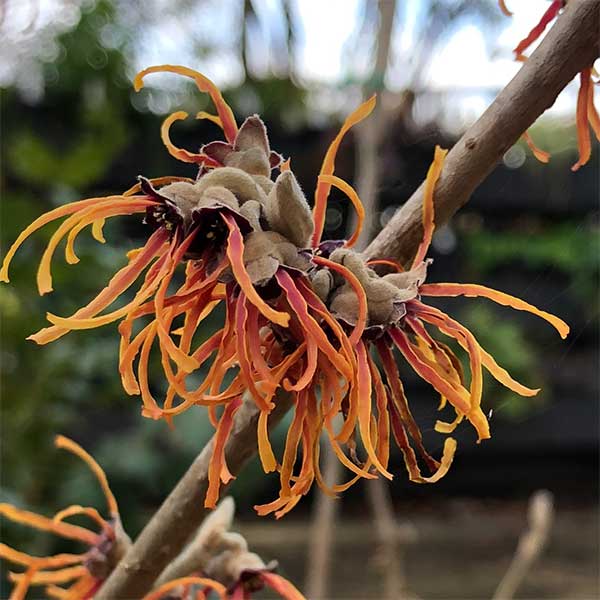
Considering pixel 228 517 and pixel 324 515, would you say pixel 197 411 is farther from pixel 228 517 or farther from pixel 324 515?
pixel 228 517

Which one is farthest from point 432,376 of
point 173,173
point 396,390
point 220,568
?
point 173,173

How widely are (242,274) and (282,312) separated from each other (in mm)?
17

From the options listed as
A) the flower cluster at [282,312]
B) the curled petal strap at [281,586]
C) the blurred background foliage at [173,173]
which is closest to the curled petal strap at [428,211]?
the flower cluster at [282,312]

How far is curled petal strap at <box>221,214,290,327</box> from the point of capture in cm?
18

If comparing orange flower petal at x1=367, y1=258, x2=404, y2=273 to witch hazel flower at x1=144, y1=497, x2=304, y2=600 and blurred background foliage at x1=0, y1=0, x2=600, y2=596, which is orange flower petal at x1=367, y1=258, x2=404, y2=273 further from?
blurred background foliage at x1=0, y1=0, x2=600, y2=596

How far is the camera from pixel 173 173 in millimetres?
1255

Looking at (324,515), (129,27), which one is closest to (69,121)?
(129,27)

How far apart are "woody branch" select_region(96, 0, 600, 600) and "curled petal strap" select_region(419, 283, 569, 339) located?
0.06 feet

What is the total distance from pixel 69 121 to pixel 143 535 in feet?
4.68

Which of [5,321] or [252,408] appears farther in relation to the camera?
[5,321]

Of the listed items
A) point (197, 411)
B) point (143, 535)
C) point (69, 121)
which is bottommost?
point (143, 535)

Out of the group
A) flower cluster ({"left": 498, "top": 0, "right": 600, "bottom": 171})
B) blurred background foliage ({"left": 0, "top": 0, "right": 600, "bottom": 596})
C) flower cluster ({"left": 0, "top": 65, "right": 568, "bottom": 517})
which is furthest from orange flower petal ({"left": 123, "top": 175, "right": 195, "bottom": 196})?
blurred background foliage ({"left": 0, "top": 0, "right": 600, "bottom": 596})

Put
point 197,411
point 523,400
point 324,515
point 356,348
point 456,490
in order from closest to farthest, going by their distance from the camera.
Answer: point 356,348, point 324,515, point 197,411, point 523,400, point 456,490

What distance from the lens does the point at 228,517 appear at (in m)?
0.29
